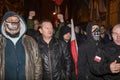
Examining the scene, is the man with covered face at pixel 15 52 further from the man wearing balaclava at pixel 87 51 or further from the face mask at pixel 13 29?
the man wearing balaclava at pixel 87 51

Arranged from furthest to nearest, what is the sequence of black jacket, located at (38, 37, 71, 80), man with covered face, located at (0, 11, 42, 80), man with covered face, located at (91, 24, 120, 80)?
black jacket, located at (38, 37, 71, 80), man with covered face, located at (0, 11, 42, 80), man with covered face, located at (91, 24, 120, 80)

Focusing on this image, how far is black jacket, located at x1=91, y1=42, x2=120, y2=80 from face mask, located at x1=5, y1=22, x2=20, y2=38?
1334 millimetres

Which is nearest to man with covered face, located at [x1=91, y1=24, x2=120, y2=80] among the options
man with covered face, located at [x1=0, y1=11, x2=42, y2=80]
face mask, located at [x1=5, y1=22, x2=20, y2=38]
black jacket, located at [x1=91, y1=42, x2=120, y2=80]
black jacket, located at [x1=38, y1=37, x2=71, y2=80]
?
black jacket, located at [x1=91, y1=42, x2=120, y2=80]

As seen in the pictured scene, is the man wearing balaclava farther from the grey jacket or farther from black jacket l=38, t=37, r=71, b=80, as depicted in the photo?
the grey jacket

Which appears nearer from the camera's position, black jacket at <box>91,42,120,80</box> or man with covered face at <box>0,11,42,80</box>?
black jacket at <box>91,42,120,80</box>

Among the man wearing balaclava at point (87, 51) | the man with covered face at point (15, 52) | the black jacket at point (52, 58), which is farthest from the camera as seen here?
the man wearing balaclava at point (87, 51)

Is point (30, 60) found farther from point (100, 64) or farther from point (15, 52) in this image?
point (100, 64)

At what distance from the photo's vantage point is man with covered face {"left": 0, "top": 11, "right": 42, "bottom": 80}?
5043 millimetres

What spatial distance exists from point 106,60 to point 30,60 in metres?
1.24

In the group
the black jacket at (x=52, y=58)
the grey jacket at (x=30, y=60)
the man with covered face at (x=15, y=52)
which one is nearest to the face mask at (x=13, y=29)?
the man with covered face at (x=15, y=52)

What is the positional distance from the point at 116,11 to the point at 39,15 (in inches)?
752

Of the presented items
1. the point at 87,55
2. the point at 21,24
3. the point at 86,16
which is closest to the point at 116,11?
the point at 86,16

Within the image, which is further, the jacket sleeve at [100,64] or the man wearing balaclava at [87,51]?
the man wearing balaclava at [87,51]

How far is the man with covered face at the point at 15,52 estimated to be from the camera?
5.04 meters
